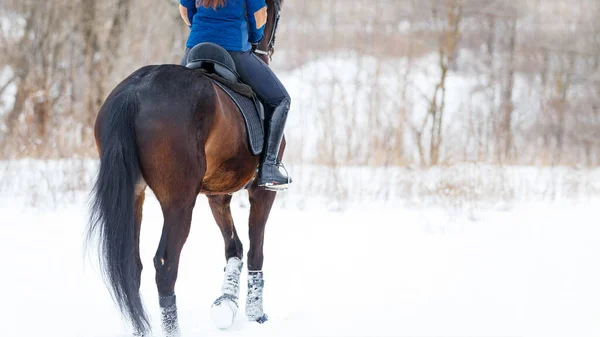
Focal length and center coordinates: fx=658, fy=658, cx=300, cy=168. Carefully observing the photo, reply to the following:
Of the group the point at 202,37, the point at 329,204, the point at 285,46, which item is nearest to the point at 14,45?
the point at 285,46

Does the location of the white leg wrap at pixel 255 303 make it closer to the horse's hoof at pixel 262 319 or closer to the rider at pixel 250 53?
the horse's hoof at pixel 262 319

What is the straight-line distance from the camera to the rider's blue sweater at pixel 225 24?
13.3ft

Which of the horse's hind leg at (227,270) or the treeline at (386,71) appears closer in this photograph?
the horse's hind leg at (227,270)

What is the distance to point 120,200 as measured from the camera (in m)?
3.38

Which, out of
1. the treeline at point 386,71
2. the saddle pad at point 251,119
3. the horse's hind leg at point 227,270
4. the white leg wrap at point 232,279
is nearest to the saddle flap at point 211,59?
the saddle pad at point 251,119

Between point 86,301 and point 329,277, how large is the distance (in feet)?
6.67

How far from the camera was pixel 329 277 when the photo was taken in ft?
18.6

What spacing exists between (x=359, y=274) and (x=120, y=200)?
2.90m

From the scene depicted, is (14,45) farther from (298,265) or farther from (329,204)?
(298,265)

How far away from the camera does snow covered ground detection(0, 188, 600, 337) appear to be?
4.23m

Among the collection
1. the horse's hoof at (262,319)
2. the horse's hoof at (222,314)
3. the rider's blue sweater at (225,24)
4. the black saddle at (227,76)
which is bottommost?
the horse's hoof at (262,319)

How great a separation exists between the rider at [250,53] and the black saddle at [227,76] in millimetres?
99

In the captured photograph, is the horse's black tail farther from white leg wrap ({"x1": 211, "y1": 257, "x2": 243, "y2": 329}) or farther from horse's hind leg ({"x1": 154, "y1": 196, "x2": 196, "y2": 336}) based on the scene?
white leg wrap ({"x1": 211, "y1": 257, "x2": 243, "y2": 329})

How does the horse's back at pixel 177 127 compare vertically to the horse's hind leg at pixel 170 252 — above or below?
above
